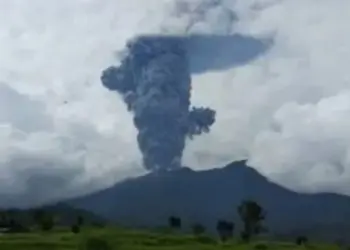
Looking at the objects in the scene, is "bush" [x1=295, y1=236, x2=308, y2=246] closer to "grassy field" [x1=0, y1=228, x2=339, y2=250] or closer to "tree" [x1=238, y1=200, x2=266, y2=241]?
"grassy field" [x1=0, y1=228, x2=339, y2=250]

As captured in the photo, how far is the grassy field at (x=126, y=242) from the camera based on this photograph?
21.9 meters

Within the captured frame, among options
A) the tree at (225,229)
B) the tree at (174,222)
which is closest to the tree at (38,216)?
the tree at (174,222)

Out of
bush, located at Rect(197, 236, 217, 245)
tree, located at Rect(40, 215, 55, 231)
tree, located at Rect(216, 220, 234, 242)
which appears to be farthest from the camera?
tree, located at Rect(40, 215, 55, 231)

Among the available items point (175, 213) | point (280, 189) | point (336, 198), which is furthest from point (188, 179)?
point (336, 198)

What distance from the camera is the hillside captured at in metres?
23.1

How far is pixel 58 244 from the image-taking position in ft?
74.9

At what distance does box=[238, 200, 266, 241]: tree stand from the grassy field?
0.41 m

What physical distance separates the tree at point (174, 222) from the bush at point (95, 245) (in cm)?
219

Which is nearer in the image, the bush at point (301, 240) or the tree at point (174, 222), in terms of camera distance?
the tree at point (174, 222)

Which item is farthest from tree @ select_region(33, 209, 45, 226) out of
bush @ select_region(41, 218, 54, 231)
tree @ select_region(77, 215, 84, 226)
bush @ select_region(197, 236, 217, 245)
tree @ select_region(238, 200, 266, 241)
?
tree @ select_region(238, 200, 266, 241)

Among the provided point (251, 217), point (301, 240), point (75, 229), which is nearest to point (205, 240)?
point (251, 217)

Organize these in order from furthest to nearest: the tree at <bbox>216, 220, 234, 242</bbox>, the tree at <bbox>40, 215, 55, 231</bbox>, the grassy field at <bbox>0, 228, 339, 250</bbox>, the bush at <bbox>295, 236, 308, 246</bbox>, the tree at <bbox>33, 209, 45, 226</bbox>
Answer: the tree at <bbox>40, 215, 55, 231</bbox>
the tree at <bbox>33, 209, 45, 226</bbox>
the bush at <bbox>295, 236, 308, 246</bbox>
the tree at <bbox>216, 220, 234, 242</bbox>
the grassy field at <bbox>0, 228, 339, 250</bbox>

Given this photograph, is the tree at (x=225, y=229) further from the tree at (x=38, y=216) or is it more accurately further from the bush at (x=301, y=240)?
the tree at (x=38, y=216)

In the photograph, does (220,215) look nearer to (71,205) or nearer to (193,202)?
(193,202)
